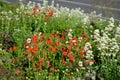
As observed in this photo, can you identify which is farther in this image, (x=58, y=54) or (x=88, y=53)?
(x=58, y=54)

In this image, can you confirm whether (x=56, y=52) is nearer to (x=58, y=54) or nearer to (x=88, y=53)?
(x=58, y=54)

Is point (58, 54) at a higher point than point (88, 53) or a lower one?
lower

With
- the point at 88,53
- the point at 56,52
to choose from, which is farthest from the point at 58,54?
the point at 88,53

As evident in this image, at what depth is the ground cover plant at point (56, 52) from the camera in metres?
6.64

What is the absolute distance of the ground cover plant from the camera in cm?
664

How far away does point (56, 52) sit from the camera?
7.16 meters

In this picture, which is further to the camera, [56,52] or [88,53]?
[56,52]

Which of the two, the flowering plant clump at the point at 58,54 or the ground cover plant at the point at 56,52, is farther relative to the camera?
the flowering plant clump at the point at 58,54

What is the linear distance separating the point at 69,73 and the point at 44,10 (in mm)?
2858

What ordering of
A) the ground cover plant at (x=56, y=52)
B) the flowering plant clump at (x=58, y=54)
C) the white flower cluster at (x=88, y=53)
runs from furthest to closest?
the white flower cluster at (x=88, y=53)
the flowering plant clump at (x=58, y=54)
the ground cover plant at (x=56, y=52)

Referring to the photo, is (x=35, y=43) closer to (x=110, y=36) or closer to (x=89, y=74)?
(x=89, y=74)

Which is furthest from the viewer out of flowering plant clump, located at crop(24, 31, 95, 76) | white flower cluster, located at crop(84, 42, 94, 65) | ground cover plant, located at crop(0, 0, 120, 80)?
white flower cluster, located at crop(84, 42, 94, 65)

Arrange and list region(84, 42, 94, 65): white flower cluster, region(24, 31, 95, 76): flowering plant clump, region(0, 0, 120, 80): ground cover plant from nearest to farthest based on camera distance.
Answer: region(0, 0, 120, 80): ground cover plant, region(24, 31, 95, 76): flowering plant clump, region(84, 42, 94, 65): white flower cluster

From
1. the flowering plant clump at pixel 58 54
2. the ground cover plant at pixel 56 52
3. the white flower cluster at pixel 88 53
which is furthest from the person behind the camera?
the white flower cluster at pixel 88 53
